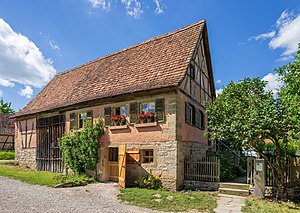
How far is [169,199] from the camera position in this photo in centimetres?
898

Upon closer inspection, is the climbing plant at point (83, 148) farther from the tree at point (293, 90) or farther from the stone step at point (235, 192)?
the tree at point (293, 90)

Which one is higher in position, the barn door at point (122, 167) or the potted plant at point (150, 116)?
the potted plant at point (150, 116)

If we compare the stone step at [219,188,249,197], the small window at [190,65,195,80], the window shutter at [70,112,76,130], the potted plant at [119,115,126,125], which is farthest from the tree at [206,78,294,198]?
the window shutter at [70,112,76,130]

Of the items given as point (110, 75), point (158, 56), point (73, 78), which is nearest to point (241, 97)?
point (158, 56)

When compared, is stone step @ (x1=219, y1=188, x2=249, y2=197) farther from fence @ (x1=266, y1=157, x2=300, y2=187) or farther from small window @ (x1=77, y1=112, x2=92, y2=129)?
small window @ (x1=77, y1=112, x2=92, y2=129)

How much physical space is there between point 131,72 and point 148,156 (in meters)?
5.07

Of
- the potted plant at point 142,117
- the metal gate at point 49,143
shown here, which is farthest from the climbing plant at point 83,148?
the potted plant at point 142,117

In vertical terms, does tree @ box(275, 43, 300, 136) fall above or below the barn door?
above

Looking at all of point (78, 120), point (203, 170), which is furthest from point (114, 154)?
point (203, 170)

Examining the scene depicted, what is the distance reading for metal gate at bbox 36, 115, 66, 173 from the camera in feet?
52.0

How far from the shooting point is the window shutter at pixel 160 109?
37.0ft

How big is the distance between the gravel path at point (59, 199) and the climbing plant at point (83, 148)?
2.13 metres

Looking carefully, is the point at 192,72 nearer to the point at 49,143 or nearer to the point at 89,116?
the point at 89,116

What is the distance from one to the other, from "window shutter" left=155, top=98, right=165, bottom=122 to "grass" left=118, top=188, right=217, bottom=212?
3.25 meters
